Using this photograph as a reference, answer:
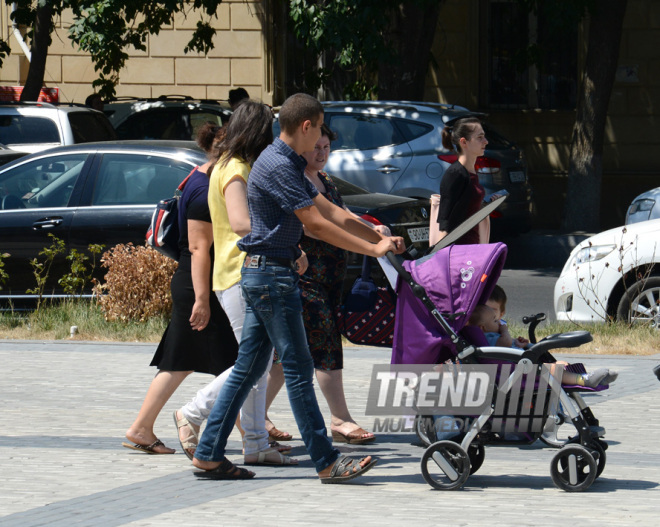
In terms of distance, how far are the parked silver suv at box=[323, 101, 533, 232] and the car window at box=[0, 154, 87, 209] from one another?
451cm

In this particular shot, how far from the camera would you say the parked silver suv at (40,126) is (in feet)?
53.7

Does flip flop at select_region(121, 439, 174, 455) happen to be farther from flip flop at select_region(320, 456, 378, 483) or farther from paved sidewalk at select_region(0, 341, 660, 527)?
flip flop at select_region(320, 456, 378, 483)

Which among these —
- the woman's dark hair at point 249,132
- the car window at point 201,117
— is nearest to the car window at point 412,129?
the car window at point 201,117

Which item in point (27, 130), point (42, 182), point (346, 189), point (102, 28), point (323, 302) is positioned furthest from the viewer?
point (102, 28)

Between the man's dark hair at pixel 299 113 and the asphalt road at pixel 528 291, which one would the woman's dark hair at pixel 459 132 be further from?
the asphalt road at pixel 528 291

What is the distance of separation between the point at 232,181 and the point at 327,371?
4.14ft

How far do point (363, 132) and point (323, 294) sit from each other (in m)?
9.13

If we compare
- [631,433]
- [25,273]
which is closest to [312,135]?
[631,433]

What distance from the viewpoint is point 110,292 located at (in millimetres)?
10328

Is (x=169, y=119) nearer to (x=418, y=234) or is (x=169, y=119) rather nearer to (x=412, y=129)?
(x=412, y=129)

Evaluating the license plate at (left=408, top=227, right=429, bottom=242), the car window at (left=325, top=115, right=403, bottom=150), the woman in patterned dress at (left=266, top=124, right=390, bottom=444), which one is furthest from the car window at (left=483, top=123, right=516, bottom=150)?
the woman in patterned dress at (left=266, top=124, right=390, bottom=444)

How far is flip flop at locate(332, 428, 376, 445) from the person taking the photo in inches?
262

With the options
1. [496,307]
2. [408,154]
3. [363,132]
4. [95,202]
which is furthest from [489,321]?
[363,132]

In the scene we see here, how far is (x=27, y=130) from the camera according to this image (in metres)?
16.6
